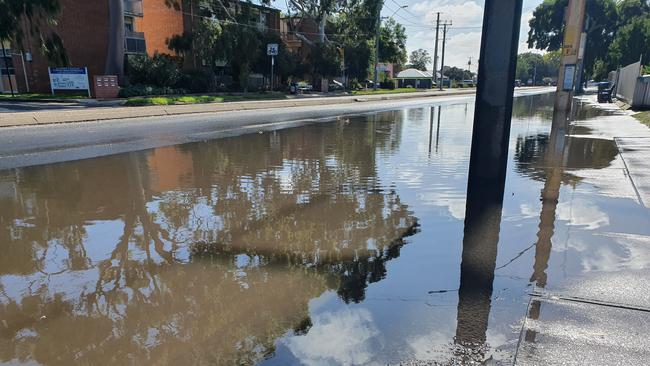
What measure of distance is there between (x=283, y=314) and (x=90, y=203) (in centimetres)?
424

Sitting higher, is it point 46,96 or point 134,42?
point 134,42

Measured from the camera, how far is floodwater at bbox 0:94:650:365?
3098 millimetres

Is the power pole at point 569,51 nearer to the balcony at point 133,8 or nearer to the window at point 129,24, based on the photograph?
the balcony at point 133,8

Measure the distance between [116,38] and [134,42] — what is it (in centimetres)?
789

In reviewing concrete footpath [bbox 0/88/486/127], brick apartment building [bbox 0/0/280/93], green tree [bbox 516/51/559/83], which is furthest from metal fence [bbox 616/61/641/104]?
green tree [bbox 516/51/559/83]

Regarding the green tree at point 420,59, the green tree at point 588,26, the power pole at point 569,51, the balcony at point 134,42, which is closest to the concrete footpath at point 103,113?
the balcony at point 134,42

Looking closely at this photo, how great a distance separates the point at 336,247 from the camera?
4.84 meters

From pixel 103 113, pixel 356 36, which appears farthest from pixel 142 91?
pixel 356 36

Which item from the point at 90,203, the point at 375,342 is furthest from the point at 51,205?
the point at 375,342

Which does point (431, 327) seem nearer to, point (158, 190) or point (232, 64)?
point (158, 190)

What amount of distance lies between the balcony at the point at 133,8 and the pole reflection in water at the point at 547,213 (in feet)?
119

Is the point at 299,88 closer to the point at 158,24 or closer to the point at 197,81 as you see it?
the point at 197,81

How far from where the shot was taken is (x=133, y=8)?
38.4m

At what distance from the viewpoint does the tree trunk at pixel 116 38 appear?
30594 millimetres
